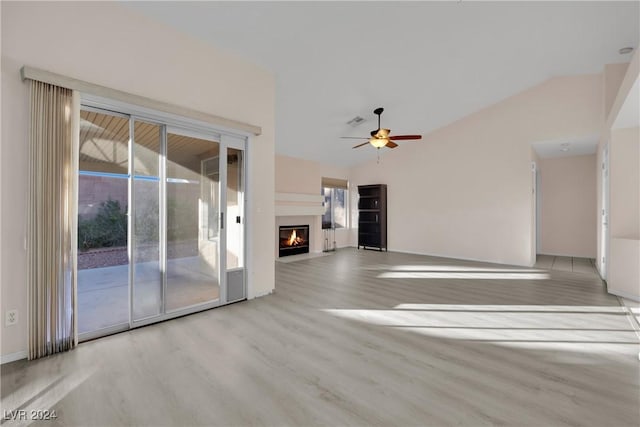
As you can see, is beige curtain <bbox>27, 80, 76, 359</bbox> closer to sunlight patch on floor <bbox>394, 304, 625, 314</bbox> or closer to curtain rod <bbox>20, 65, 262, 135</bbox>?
curtain rod <bbox>20, 65, 262, 135</bbox>

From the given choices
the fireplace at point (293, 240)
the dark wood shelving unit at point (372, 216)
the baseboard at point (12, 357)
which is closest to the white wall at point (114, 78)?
the baseboard at point (12, 357)

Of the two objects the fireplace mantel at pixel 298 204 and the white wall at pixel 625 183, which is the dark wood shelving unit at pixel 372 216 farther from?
Answer: the white wall at pixel 625 183

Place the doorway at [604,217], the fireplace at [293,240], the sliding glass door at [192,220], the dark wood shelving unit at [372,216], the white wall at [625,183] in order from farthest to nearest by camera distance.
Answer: the dark wood shelving unit at [372,216]
the fireplace at [293,240]
the doorway at [604,217]
the white wall at [625,183]
the sliding glass door at [192,220]

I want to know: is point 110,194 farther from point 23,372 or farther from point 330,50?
point 330,50

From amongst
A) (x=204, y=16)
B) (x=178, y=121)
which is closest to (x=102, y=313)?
(x=178, y=121)

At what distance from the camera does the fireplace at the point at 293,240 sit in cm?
798

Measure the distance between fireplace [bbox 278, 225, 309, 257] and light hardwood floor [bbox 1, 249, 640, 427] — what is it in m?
3.86

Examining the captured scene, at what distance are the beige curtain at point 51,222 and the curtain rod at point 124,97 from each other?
67 mm

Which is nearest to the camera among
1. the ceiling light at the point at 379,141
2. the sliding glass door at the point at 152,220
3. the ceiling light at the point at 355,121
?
the sliding glass door at the point at 152,220

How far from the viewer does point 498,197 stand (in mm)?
7105

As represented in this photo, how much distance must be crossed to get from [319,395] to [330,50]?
430 cm

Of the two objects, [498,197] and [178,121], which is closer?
[178,121]

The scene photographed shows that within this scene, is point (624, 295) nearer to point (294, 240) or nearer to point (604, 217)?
point (604, 217)

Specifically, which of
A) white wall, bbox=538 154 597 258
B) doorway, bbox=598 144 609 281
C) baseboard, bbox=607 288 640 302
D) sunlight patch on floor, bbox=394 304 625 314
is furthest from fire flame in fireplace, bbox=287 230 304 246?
white wall, bbox=538 154 597 258
